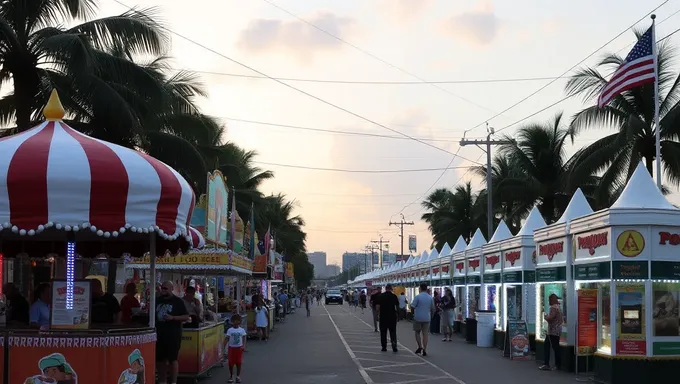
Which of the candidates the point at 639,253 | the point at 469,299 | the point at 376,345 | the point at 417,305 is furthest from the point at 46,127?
the point at 469,299

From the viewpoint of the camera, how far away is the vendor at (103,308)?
510 inches

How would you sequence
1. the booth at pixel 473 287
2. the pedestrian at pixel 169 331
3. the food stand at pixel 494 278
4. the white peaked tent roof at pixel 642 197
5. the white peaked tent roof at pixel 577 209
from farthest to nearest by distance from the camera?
the booth at pixel 473 287 < the food stand at pixel 494 278 < the white peaked tent roof at pixel 577 209 < the white peaked tent roof at pixel 642 197 < the pedestrian at pixel 169 331

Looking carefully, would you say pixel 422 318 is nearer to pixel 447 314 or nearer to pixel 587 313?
pixel 587 313

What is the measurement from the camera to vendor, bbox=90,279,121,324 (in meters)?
12.9

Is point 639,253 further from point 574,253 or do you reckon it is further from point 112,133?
point 112,133

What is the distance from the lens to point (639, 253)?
630 inches

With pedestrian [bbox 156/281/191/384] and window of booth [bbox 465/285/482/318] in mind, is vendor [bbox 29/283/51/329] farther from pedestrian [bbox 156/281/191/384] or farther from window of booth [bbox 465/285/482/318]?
window of booth [bbox 465/285/482/318]

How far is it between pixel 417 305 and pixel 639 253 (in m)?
8.26

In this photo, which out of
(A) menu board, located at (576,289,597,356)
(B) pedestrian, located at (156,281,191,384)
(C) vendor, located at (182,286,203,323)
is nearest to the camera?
(B) pedestrian, located at (156,281,191,384)

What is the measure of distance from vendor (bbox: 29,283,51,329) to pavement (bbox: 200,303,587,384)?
16.7 ft

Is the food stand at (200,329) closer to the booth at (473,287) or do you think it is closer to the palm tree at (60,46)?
the palm tree at (60,46)

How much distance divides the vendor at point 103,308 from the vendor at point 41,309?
0.74 metres

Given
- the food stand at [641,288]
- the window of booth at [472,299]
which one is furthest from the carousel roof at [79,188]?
the window of booth at [472,299]

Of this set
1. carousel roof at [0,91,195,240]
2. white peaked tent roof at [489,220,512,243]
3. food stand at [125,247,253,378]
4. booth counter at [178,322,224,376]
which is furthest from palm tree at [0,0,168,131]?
white peaked tent roof at [489,220,512,243]
